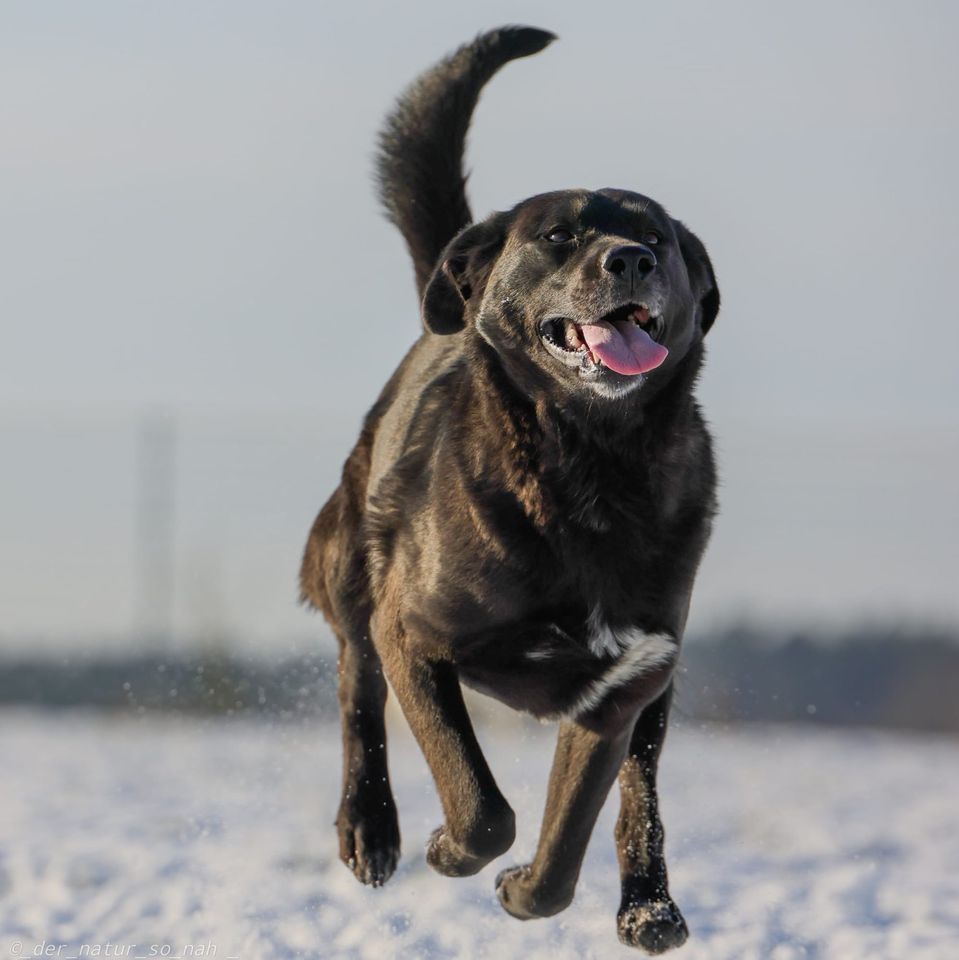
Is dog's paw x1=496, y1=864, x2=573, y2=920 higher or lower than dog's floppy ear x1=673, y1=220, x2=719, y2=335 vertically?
lower

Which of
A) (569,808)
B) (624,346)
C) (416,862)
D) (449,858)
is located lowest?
(416,862)

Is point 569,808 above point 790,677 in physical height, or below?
above

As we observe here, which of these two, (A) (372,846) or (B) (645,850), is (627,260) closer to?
(B) (645,850)

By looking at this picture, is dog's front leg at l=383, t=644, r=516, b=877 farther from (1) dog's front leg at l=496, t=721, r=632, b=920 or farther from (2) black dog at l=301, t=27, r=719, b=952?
(1) dog's front leg at l=496, t=721, r=632, b=920

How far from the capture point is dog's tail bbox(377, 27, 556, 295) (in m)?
5.33

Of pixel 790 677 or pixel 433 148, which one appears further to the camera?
pixel 790 677

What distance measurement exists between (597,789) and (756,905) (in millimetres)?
1678

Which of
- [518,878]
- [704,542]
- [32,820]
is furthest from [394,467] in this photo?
[32,820]

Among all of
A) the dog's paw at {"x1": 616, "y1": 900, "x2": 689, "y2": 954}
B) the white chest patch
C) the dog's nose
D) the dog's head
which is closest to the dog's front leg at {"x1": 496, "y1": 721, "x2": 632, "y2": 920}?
the white chest patch

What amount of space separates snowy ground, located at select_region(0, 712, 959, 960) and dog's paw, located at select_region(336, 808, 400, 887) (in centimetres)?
31

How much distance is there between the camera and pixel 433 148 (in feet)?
17.6

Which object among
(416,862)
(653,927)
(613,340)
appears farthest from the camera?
(416,862)

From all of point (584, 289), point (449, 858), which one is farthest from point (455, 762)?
point (584, 289)

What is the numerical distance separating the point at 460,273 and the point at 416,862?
2362 millimetres
